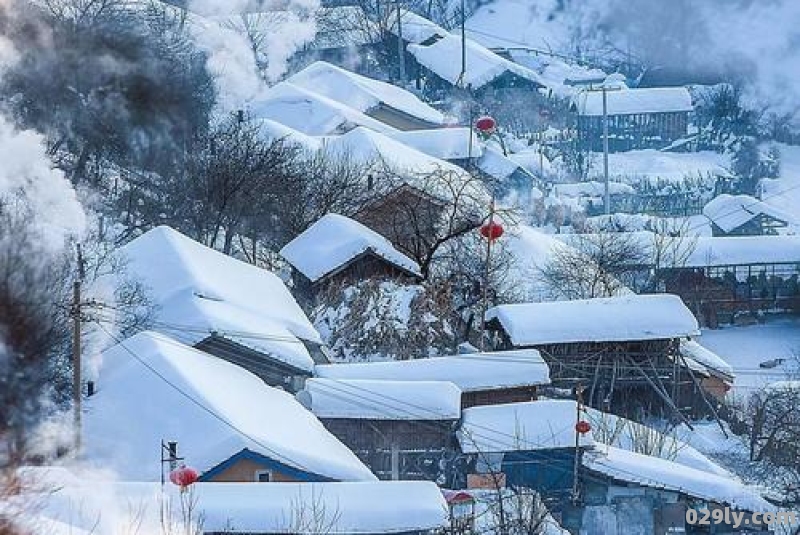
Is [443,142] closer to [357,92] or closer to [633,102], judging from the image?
[357,92]

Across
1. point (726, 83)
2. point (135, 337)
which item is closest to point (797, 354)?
point (135, 337)

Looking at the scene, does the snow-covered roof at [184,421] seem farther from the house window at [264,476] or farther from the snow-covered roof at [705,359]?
the snow-covered roof at [705,359]

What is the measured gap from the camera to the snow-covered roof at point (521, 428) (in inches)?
405

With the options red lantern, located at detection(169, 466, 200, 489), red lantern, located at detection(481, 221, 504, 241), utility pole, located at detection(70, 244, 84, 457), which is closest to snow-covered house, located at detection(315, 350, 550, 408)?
red lantern, located at detection(481, 221, 504, 241)

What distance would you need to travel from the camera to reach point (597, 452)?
10.1m

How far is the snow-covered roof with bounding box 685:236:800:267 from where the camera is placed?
739 inches

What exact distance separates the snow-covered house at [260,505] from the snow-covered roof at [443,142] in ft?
41.9

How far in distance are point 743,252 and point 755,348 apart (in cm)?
211

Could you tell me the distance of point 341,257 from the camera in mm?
13656

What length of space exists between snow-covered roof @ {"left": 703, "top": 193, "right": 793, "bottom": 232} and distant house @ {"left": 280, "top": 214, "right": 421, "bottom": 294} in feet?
30.8

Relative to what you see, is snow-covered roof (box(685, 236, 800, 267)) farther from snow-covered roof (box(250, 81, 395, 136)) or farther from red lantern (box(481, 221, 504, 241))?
red lantern (box(481, 221, 504, 241))

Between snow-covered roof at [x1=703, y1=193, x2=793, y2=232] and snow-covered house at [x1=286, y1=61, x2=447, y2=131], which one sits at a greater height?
snow-covered house at [x1=286, y1=61, x2=447, y2=131]

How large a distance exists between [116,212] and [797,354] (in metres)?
8.00

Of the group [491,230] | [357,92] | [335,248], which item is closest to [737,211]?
[357,92]
